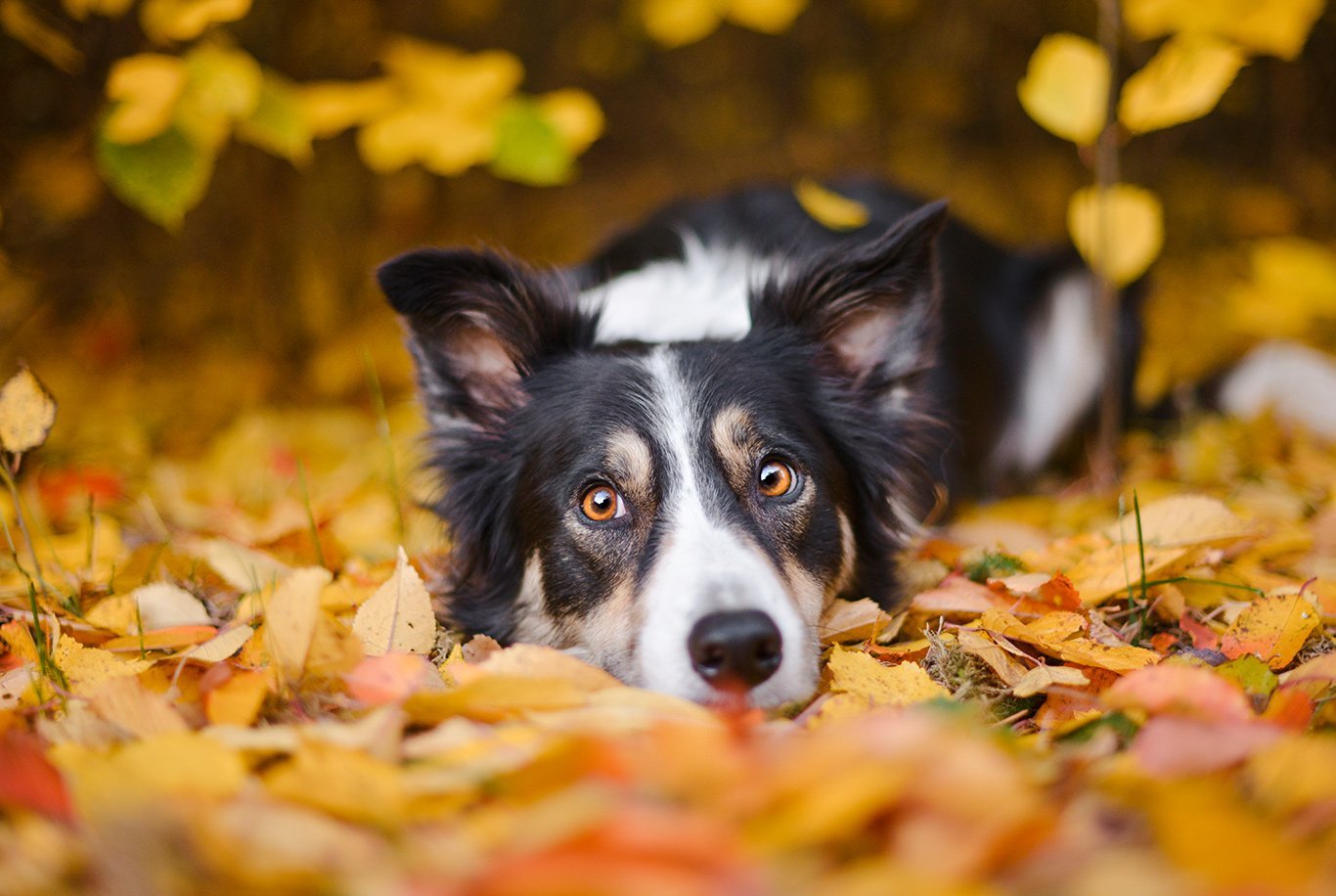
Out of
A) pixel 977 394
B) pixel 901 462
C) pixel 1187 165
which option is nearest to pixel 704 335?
pixel 901 462

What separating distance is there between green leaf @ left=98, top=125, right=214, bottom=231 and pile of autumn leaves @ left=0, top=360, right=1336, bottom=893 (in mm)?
930

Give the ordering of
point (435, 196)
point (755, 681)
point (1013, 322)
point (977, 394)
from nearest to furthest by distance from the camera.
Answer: point (755, 681)
point (977, 394)
point (1013, 322)
point (435, 196)

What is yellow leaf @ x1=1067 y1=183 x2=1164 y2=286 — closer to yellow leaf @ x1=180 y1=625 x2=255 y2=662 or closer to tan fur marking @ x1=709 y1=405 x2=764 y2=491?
tan fur marking @ x1=709 y1=405 x2=764 y2=491

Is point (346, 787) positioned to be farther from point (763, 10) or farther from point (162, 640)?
point (763, 10)

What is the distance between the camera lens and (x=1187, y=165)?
23.9 ft

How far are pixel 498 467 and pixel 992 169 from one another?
563 centimetres

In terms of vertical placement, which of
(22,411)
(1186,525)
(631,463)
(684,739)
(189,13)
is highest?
(189,13)

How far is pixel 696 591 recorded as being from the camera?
220 cm

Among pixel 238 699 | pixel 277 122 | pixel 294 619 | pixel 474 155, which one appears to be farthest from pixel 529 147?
pixel 238 699

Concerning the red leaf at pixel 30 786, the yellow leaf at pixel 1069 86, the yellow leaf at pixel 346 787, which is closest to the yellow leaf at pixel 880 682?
the yellow leaf at pixel 346 787

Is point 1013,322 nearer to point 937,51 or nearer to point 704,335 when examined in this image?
point 704,335

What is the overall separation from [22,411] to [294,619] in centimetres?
118

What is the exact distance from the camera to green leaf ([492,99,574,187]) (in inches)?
137

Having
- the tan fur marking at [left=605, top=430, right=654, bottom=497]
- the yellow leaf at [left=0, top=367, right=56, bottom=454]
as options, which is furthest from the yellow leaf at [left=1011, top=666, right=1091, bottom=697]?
the yellow leaf at [left=0, top=367, right=56, bottom=454]
